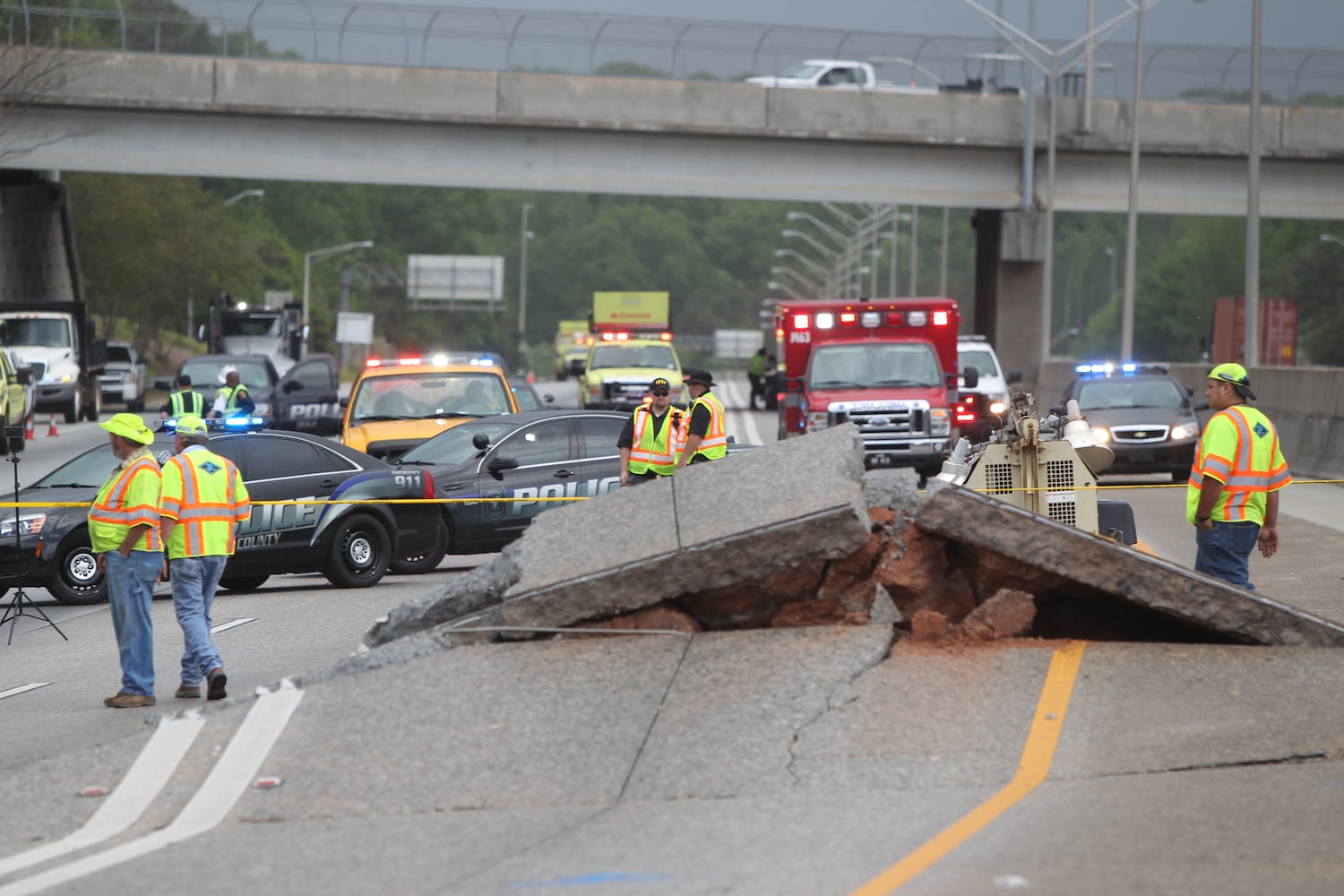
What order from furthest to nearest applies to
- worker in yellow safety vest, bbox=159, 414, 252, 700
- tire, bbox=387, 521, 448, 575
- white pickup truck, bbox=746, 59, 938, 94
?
white pickup truck, bbox=746, 59, 938, 94 < tire, bbox=387, 521, 448, 575 < worker in yellow safety vest, bbox=159, 414, 252, 700

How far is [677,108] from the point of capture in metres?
46.4

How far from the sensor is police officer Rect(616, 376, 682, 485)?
15688mm

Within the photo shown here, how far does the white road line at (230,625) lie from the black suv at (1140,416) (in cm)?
1333

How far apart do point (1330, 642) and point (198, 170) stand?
38839 mm

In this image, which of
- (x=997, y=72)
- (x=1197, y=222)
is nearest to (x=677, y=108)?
(x=997, y=72)

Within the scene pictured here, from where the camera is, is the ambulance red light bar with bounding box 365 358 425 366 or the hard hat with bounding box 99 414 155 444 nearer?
the hard hat with bounding box 99 414 155 444

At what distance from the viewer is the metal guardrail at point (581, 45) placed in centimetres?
4556

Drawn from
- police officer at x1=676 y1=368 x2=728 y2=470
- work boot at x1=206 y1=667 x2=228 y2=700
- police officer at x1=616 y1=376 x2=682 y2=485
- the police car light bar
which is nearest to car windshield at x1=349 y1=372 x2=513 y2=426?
the police car light bar

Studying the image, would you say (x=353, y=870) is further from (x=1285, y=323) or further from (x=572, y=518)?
(x=1285, y=323)

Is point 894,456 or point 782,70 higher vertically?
point 782,70

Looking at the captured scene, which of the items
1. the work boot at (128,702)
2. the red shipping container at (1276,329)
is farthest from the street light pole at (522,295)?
the work boot at (128,702)

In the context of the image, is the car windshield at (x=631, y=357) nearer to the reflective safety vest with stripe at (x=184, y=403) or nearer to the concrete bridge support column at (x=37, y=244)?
the concrete bridge support column at (x=37, y=244)

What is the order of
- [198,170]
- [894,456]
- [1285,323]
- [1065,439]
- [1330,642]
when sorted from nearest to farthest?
[1330,642] → [1065,439] → [894,456] → [198,170] → [1285,323]

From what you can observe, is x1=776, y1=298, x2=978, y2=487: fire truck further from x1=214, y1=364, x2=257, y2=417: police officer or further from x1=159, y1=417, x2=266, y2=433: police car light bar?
x1=159, y1=417, x2=266, y2=433: police car light bar
